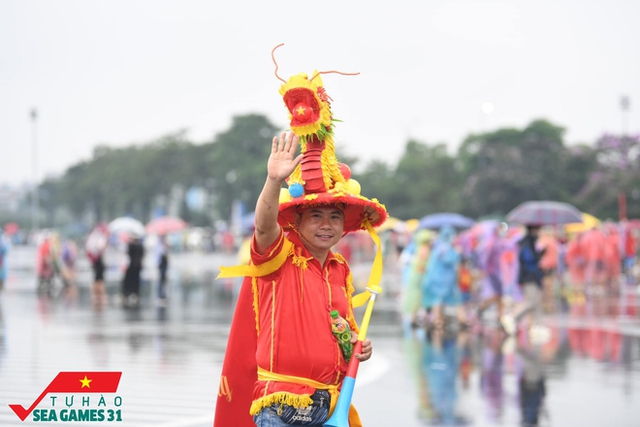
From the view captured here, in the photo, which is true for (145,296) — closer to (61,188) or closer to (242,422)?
(242,422)

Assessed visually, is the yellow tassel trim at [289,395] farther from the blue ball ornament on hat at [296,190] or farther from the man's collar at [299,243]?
the blue ball ornament on hat at [296,190]

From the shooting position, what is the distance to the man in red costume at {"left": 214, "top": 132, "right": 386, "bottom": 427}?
16.1ft

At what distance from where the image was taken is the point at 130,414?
29.5ft

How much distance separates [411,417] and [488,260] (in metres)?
9.05

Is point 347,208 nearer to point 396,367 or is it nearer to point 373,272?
point 373,272

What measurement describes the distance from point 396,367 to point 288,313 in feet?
25.2

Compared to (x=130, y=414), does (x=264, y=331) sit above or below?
above

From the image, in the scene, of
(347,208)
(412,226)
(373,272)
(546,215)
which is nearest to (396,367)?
(373,272)

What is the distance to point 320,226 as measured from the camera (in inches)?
204

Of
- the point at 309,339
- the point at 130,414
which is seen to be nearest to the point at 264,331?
the point at 309,339

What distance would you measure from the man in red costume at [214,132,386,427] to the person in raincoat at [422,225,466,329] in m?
12.3

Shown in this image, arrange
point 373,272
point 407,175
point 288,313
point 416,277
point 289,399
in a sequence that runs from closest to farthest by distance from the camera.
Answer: point 289,399 < point 288,313 < point 373,272 < point 416,277 < point 407,175

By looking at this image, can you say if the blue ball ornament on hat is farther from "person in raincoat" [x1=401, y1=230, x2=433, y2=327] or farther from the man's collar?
"person in raincoat" [x1=401, y1=230, x2=433, y2=327]

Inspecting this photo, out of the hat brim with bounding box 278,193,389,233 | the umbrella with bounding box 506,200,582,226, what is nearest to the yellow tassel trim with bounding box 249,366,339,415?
the hat brim with bounding box 278,193,389,233
